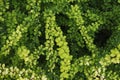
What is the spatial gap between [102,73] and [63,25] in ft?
2.76

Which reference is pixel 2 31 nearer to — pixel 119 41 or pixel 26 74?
pixel 26 74

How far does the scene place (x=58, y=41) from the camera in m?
2.20

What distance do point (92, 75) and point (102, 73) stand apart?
8 centimetres

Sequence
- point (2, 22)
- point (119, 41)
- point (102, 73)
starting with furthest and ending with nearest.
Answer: point (2, 22) → point (119, 41) → point (102, 73)

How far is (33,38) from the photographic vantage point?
252 cm

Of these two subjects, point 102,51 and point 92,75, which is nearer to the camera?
point 92,75

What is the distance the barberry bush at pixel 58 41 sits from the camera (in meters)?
2.17

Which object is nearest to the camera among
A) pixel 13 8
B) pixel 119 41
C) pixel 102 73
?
pixel 102 73

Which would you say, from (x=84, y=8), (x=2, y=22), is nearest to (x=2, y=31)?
(x=2, y=22)

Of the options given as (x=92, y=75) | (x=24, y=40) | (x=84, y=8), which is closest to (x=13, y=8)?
(x=24, y=40)

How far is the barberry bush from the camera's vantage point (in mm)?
2172

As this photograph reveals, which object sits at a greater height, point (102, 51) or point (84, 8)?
point (84, 8)

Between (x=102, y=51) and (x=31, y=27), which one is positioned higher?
(x=31, y=27)

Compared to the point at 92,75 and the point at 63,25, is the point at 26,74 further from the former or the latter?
the point at 63,25
